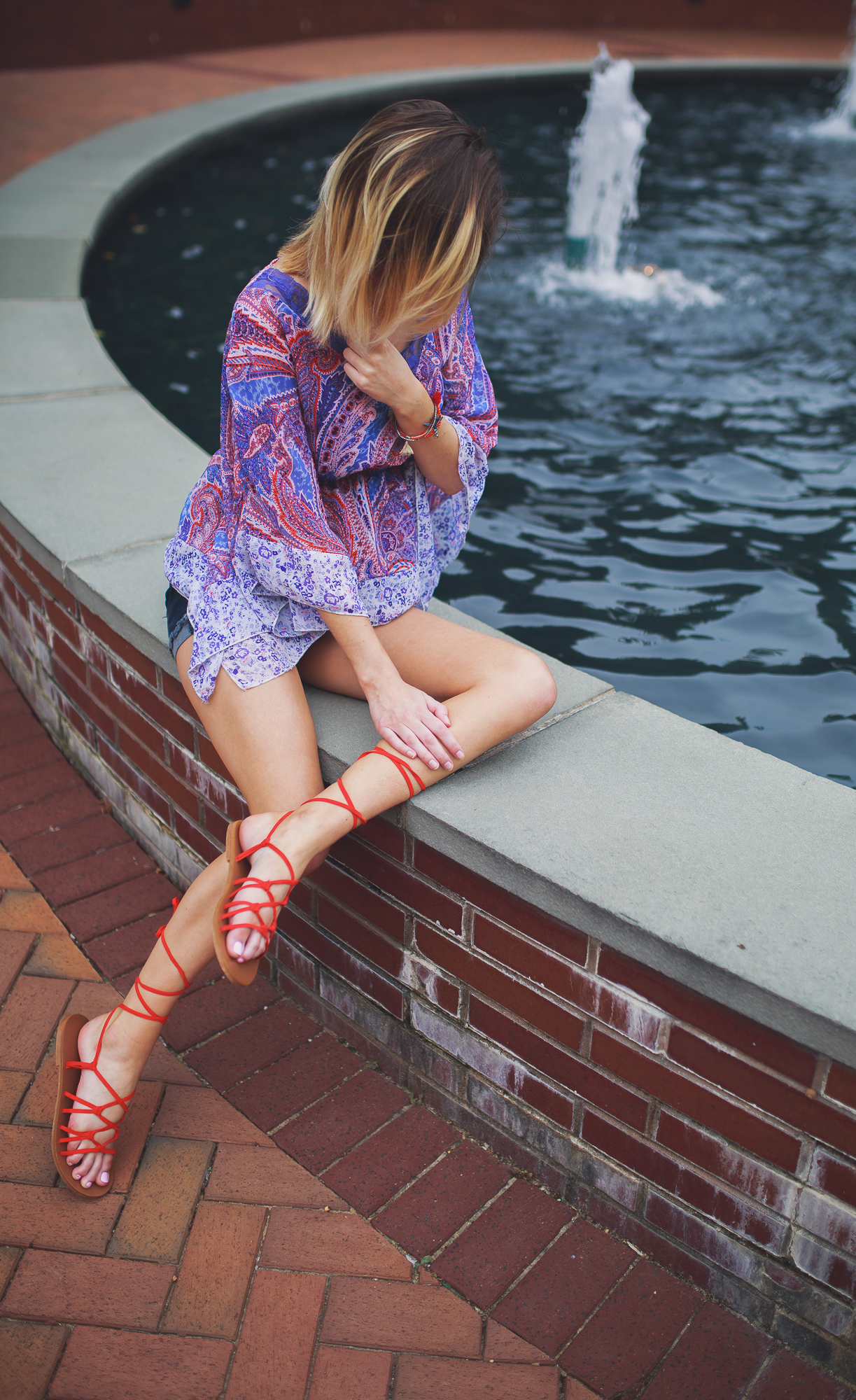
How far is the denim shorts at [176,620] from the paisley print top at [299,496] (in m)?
0.04

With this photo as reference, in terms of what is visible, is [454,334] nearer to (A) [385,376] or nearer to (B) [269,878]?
(A) [385,376]

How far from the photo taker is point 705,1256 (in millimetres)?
1555

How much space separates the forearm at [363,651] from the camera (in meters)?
1.78

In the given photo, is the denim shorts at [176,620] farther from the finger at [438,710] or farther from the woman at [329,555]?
the finger at [438,710]

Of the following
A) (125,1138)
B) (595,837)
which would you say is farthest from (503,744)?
(125,1138)

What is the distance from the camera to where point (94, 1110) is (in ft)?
5.70

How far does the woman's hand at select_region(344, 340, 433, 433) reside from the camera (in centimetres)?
175

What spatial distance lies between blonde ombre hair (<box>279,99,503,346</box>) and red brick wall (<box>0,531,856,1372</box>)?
2.60 feet

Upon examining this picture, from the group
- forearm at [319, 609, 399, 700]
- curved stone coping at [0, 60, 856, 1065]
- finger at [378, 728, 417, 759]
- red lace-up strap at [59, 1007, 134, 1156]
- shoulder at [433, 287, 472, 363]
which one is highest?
shoulder at [433, 287, 472, 363]

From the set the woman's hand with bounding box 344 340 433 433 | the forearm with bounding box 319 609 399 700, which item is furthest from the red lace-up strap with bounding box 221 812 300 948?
the woman's hand with bounding box 344 340 433 433

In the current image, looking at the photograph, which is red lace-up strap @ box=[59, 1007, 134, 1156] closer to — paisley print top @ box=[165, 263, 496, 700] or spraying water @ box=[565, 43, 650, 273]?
paisley print top @ box=[165, 263, 496, 700]

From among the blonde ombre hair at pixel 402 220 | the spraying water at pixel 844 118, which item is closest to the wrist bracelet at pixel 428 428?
the blonde ombre hair at pixel 402 220

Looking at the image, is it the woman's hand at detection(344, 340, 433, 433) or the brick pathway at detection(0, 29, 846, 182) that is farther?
the brick pathway at detection(0, 29, 846, 182)

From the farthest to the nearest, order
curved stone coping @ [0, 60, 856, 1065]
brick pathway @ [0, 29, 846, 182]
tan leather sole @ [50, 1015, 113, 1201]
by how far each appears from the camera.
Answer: brick pathway @ [0, 29, 846, 182], tan leather sole @ [50, 1015, 113, 1201], curved stone coping @ [0, 60, 856, 1065]
